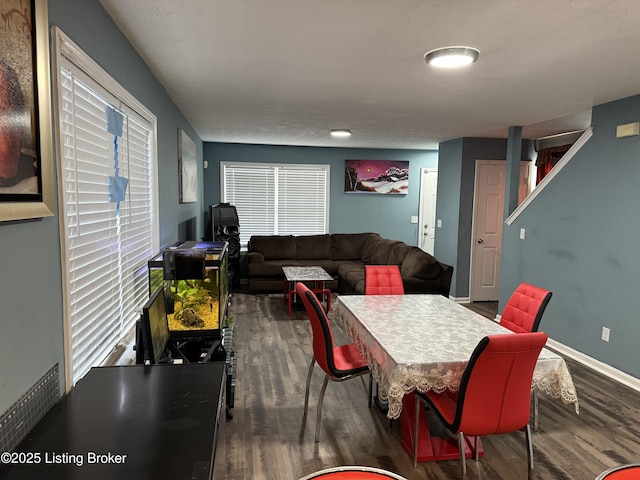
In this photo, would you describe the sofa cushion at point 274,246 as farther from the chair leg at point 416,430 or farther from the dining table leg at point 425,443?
the chair leg at point 416,430

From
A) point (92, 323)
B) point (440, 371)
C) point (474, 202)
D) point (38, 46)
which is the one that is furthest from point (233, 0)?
point (474, 202)

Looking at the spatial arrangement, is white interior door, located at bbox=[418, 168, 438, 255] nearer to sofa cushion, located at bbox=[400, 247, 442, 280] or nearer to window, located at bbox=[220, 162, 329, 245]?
window, located at bbox=[220, 162, 329, 245]

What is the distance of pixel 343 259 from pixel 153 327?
5566mm

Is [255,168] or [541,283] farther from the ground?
[255,168]

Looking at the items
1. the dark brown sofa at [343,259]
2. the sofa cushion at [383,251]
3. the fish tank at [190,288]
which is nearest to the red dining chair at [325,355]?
the fish tank at [190,288]

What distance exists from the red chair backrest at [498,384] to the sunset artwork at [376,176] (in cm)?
584

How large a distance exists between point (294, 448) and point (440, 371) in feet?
3.39

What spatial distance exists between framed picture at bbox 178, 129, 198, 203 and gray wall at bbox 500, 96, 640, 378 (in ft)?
12.2

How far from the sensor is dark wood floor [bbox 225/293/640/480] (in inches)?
89.7

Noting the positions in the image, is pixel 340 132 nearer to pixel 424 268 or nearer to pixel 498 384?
pixel 424 268

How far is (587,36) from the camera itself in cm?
210

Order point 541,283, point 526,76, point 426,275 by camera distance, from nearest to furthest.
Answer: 1. point 526,76
2. point 541,283
3. point 426,275

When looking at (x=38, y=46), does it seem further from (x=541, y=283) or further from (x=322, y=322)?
(x=541, y=283)

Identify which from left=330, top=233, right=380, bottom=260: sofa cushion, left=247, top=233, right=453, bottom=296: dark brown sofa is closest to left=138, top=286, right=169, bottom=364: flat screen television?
left=247, top=233, right=453, bottom=296: dark brown sofa
